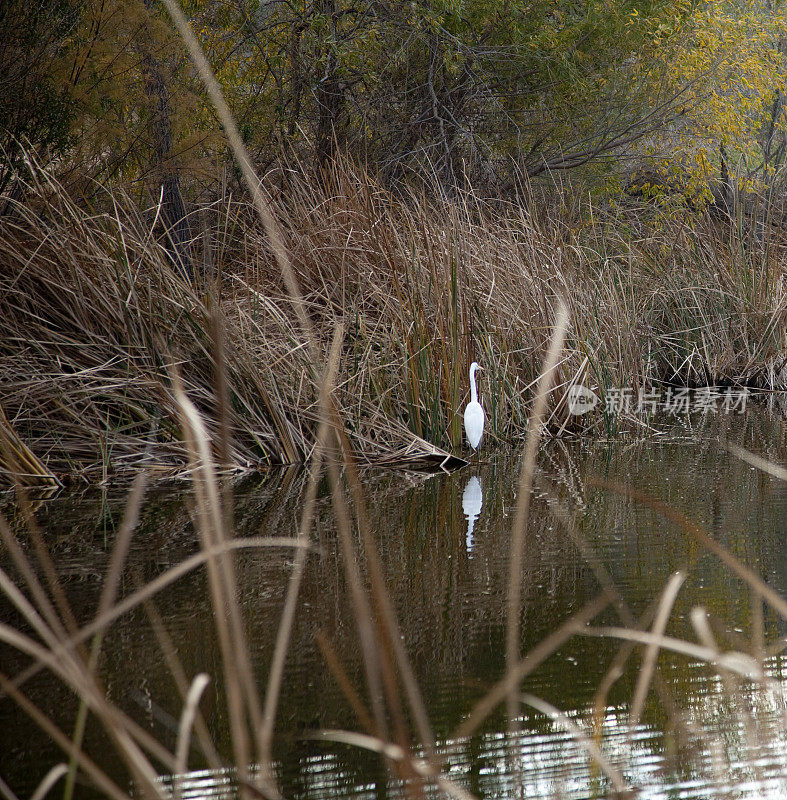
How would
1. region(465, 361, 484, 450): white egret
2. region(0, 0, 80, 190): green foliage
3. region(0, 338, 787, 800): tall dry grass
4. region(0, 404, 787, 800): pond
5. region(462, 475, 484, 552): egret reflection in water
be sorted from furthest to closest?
region(0, 0, 80, 190): green foliage, region(465, 361, 484, 450): white egret, region(462, 475, 484, 552): egret reflection in water, region(0, 404, 787, 800): pond, region(0, 338, 787, 800): tall dry grass

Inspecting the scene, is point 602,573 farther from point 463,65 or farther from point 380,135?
point 463,65

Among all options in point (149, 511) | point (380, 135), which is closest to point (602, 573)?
point (149, 511)

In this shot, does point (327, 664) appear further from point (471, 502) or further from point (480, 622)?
point (471, 502)

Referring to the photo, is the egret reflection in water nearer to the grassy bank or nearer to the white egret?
the white egret

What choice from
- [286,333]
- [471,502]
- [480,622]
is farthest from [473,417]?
[480,622]

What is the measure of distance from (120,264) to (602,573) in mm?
2981

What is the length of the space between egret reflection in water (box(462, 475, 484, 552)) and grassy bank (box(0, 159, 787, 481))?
1.62 ft

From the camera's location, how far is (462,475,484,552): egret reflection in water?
3.60 metres

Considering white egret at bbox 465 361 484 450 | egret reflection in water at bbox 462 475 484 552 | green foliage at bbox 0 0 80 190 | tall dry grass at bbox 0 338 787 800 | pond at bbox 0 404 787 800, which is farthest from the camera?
green foliage at bbox 0 0 80 190

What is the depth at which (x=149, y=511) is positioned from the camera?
13.3 feet

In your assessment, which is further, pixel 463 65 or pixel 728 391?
pixel 463 65

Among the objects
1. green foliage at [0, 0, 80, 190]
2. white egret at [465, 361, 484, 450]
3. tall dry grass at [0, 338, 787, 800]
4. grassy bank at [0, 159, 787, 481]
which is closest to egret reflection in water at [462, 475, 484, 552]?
white egret at [465, 361, 484, 450]

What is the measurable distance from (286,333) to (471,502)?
148 centimetres

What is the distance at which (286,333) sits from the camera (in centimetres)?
511
